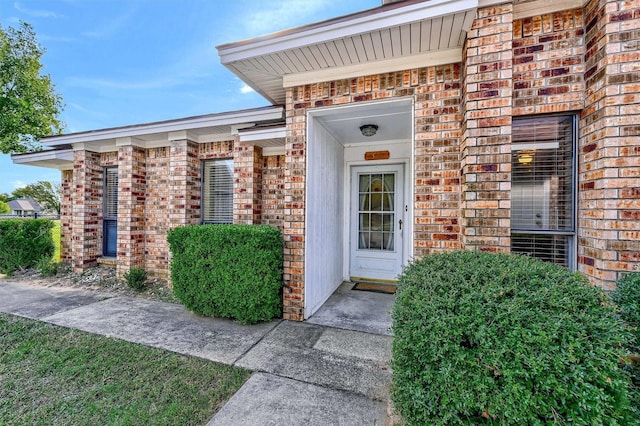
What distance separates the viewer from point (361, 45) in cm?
301

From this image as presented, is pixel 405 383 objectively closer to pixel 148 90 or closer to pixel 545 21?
pixel 545 21

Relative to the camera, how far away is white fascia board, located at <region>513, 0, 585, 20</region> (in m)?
2.57

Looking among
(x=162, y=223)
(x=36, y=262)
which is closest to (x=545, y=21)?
(x=162, y=223)

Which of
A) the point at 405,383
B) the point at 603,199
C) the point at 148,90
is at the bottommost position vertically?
the point at 405,383

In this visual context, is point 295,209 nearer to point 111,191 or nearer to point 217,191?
point 217,191

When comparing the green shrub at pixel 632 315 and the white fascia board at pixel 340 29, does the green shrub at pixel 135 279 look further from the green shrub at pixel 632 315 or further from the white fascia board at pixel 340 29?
the green shrub at pixel 632 315

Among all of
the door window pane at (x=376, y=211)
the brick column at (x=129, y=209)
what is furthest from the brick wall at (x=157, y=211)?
the door window pane at (x=376, y=211)

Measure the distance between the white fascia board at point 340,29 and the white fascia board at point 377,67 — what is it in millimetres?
581

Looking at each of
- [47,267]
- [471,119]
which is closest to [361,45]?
[471,119]

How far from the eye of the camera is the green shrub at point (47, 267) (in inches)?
248

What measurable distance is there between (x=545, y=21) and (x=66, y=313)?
23.7 feet

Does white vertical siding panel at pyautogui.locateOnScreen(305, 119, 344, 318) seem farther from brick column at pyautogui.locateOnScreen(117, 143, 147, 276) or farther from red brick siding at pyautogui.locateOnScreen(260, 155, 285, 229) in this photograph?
brick column at pyautogui.locateOnScreen(117, 143, 147, 276)

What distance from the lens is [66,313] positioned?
4090 mm

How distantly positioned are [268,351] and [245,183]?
3215mm
